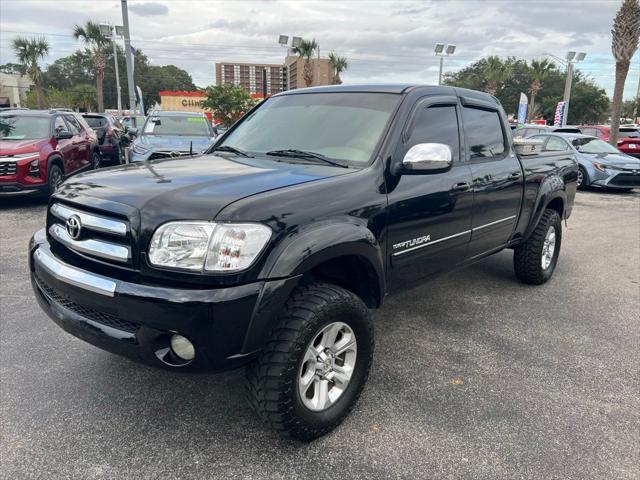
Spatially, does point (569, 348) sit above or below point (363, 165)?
below

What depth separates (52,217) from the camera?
294 cm

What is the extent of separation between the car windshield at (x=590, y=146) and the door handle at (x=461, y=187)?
11.7m

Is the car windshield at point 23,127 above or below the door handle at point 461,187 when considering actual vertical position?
above

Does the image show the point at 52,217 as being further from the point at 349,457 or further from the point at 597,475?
the point at 597,475

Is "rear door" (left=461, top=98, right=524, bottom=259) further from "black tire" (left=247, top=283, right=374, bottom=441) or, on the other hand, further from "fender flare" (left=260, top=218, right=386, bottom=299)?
"black tire" (left=247, top=283, right=374, bottom=441)

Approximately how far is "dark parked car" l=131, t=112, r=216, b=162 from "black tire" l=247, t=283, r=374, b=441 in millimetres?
6664

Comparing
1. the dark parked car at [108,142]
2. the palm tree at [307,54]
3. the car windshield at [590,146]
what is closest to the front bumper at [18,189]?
the dark parked car at [108,142]

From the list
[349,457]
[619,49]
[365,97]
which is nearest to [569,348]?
[349,457]

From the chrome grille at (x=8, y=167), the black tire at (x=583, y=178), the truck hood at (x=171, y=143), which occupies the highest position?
the truck hood at (x=171, y=143)

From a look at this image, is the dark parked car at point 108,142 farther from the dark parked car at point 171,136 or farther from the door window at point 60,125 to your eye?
the door window at point 60,125

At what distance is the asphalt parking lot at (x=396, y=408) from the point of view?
2482 millimetres

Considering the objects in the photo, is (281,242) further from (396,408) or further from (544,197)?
(544,197)

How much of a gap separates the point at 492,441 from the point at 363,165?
1.69m

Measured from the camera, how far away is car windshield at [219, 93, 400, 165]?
3.22 m
